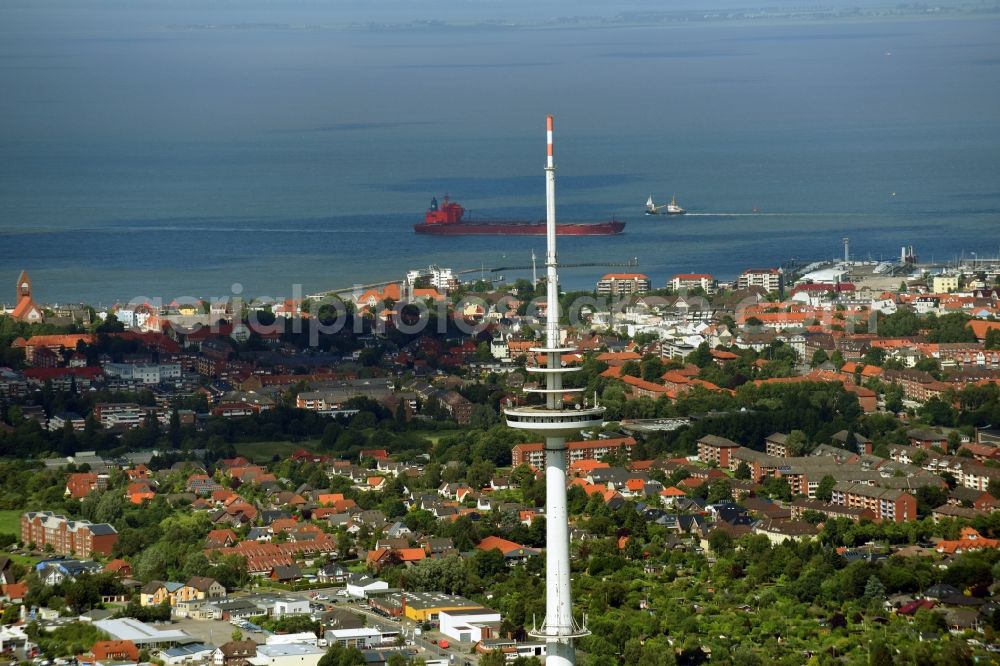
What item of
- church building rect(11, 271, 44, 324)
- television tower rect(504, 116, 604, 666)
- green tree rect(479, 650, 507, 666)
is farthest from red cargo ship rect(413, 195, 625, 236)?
television tower rect(504, 116, 604, 666)

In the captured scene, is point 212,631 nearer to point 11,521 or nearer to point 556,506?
point 556,506

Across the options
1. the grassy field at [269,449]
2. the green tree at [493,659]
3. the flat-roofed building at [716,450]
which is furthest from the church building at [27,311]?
the green tree at [493,659]

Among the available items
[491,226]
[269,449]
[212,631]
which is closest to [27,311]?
[269,449]

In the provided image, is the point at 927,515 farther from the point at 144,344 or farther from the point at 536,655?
the point at 144,344

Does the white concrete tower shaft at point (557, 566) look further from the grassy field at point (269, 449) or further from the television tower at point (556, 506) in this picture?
the grassy field at point (269, 449)

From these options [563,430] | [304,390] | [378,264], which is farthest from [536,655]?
[378,264]

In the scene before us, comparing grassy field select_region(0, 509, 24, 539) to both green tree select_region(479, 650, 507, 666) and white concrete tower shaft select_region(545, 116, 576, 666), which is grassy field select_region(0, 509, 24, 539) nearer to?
green tree select_region(479, 650, 507, 666)
